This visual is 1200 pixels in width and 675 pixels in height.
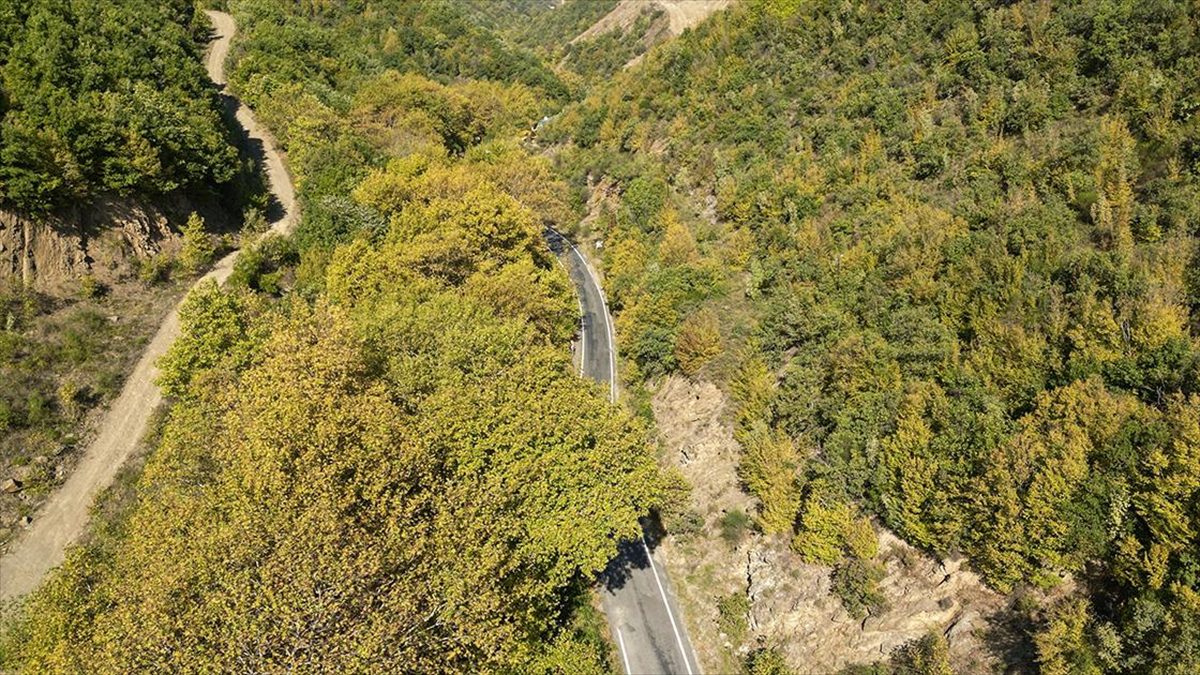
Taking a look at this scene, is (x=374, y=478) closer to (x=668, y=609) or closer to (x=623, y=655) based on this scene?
(x=623, y=655)

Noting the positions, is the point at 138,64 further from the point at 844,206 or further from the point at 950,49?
the point at 950,49

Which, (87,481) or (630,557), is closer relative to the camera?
(87,481)

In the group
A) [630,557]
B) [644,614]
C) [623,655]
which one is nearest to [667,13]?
[630,557]

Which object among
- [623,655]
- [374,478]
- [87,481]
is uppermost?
[87,481]

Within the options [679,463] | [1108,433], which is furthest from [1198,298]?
[679,463]

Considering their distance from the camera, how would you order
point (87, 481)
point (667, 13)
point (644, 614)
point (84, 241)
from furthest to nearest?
point (667, 13) → point (84, 241) → point (87, 481) → point (644, 614)

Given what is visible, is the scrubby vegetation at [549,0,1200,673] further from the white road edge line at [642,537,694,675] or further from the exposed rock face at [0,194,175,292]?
the exposed rock face at [0,194,175,292]

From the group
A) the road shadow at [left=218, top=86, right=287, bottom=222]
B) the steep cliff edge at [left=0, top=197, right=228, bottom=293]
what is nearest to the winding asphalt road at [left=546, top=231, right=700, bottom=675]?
the steep cliff edge at [left=0, top=197, right=228, bottom=293]
